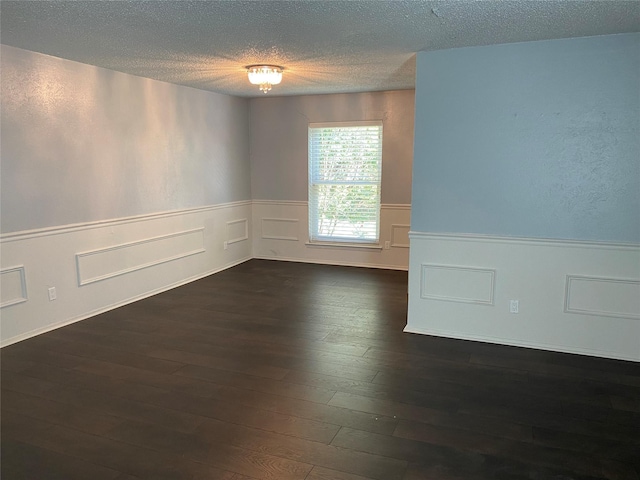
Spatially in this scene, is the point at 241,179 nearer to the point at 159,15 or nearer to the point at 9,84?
the point at 9,84

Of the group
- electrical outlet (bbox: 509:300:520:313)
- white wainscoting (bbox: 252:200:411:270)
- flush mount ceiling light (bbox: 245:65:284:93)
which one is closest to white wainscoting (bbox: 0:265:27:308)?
flush mount ceiling light (bbox: 245:65:284:93)

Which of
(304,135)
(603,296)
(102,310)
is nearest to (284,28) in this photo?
(603,296)

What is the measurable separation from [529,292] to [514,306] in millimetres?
161

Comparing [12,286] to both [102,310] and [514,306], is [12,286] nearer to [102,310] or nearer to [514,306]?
[102,310]

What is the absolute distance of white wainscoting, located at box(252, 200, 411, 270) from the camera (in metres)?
6.29

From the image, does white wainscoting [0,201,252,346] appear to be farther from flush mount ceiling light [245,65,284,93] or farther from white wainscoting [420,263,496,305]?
white wainscoting [420,263,496,305]

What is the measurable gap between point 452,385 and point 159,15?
9.63 ft

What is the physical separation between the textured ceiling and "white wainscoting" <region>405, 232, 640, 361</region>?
1503mm

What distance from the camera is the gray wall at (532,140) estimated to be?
3.22m

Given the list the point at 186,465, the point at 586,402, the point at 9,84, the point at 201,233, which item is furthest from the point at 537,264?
the point at 9,84

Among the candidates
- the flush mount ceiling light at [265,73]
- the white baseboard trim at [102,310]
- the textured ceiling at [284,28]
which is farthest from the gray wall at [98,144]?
the flush mount ceiling light at [265,73]

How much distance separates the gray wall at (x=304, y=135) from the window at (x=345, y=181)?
0.11 metres

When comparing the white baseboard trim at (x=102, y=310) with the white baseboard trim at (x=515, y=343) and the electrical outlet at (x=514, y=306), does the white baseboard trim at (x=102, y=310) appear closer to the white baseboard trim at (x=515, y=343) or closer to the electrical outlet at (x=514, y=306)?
the white baseboard trim at (x=515, y=343)

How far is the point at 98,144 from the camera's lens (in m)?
4.33
